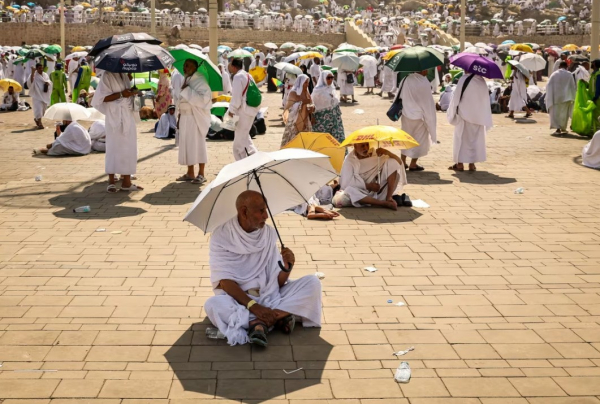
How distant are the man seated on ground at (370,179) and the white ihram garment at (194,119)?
228 cm

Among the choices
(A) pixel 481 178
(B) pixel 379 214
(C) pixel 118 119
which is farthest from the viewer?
(A) pixel 481 178

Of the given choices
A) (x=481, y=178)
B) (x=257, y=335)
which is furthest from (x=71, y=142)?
(x=257, y=335)

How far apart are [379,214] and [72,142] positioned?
621 centimetres

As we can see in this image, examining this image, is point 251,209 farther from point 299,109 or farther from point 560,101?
point 560,101

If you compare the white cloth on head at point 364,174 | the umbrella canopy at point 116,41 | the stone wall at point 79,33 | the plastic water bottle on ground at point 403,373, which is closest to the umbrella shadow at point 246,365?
the plastic water bottle on ground at point 403,373

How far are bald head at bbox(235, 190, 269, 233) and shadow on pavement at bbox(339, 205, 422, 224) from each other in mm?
3476

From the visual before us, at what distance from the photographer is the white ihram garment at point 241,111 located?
10.3 metres

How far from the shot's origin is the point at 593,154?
11.6 metres

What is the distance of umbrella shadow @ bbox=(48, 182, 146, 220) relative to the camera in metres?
8.62

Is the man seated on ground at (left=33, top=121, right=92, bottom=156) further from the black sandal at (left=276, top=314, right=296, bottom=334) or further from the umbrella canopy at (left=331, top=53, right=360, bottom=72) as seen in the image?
the umbrella canopy at (left=331, top=53, right=360, bottom=72)

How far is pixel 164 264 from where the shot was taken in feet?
22.0

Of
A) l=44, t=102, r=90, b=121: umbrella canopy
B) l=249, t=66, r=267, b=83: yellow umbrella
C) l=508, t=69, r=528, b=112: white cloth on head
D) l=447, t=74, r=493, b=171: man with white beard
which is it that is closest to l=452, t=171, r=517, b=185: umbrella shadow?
l=447, t=74, r=493, b=171: man with white beard

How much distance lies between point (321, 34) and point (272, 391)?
154ft

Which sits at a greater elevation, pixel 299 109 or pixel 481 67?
pixel 481 67
